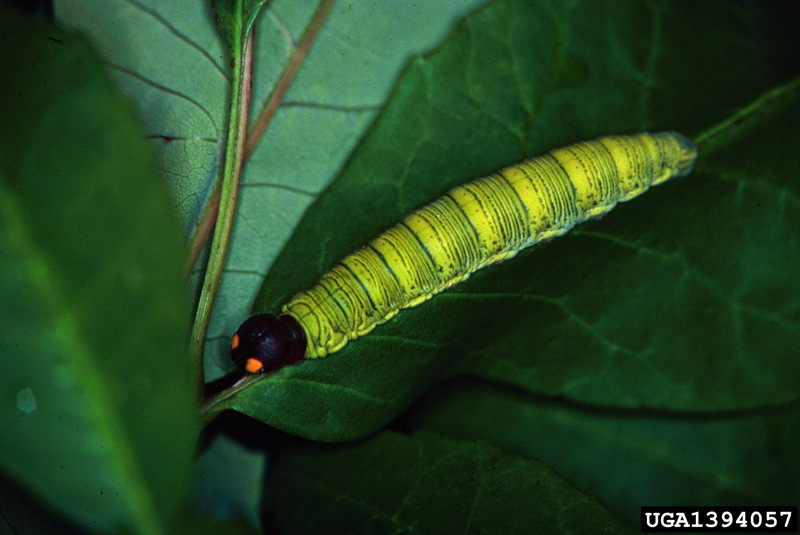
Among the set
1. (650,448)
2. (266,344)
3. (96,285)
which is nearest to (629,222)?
(650,448)

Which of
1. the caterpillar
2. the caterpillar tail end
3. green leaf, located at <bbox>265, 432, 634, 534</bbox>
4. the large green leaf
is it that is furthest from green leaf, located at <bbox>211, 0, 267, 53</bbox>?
the caterpillar tail end

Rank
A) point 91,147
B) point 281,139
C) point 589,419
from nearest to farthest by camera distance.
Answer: point 91,147 → point 281,139 → point 589,419

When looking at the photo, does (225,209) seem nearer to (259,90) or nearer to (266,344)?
(266,344)

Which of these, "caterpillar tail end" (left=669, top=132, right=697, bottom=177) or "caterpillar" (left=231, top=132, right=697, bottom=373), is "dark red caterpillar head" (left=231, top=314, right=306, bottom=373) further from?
"caterpillar tail end" (left=669, top=132, right=697, bottom=177)

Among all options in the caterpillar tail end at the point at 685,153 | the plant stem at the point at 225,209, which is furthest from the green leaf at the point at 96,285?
the caterpillar tail end at the point at 685,153

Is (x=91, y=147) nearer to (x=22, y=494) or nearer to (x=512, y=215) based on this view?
(x=22, y=494)

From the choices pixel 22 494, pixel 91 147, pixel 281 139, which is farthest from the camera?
pixel 281 139

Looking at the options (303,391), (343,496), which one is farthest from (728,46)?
(343,496)
